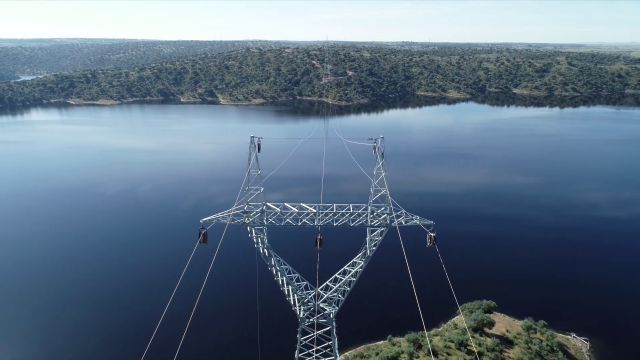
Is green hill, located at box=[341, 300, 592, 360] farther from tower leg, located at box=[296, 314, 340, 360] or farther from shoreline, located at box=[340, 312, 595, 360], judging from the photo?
tower leg, located at box=[296, 314, 340, 360]

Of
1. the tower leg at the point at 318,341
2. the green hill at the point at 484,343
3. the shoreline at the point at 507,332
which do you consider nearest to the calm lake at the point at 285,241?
the shoreline at the point at 507,332

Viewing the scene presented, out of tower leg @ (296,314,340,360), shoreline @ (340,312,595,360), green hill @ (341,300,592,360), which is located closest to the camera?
tower leg @ (296,314,340,360)

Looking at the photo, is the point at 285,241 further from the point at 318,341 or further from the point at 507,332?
the point at 507,332

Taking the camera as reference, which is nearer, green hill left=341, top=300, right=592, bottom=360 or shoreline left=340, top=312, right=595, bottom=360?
green hill left=341, top=300, right=592, bottom=360

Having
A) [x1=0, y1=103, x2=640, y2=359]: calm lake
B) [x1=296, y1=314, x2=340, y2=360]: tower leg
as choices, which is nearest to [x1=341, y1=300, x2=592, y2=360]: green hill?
[x1=296, y1=314, x2=340, y2=360]: tower leg

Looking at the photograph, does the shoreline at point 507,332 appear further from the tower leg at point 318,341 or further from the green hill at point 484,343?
the tower leg at point 318,341

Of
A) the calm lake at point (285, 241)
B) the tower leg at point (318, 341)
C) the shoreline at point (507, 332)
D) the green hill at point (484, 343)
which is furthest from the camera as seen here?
the calm lake at point (285, 241)

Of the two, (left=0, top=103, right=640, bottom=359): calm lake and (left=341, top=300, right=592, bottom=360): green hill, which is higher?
(left=341, top=300, right=592, bottom=360): green hill

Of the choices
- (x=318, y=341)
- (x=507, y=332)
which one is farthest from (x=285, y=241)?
(x=507, y=332)
